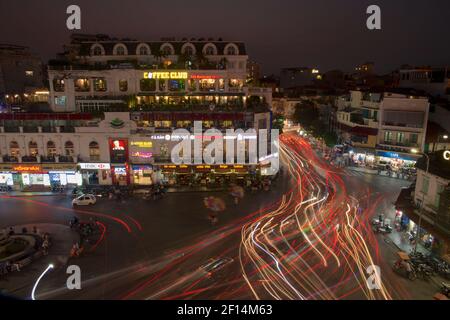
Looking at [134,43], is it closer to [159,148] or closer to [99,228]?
[159,148]

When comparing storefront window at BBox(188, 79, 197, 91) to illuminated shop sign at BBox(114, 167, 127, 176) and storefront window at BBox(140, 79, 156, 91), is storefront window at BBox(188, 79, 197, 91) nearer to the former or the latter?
storefront window at BBox(140, 79, 156, 91)

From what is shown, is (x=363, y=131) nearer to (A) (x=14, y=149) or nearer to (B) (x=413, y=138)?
(B) (x=413, y=138)

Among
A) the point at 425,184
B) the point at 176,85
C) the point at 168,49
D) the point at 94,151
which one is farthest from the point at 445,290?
the point at 168,49

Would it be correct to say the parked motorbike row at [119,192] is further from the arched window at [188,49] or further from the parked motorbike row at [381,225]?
the parked motorbike row at [381,225]

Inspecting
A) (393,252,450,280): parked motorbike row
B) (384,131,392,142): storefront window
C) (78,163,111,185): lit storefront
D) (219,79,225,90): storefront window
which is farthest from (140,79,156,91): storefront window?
(393,252,450,280): parked motorbike row

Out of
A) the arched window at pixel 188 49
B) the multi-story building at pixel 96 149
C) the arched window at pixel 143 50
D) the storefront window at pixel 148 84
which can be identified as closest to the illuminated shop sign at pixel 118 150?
the multi-story building at pixel 96 149

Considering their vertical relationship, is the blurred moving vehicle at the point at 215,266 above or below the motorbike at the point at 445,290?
below
